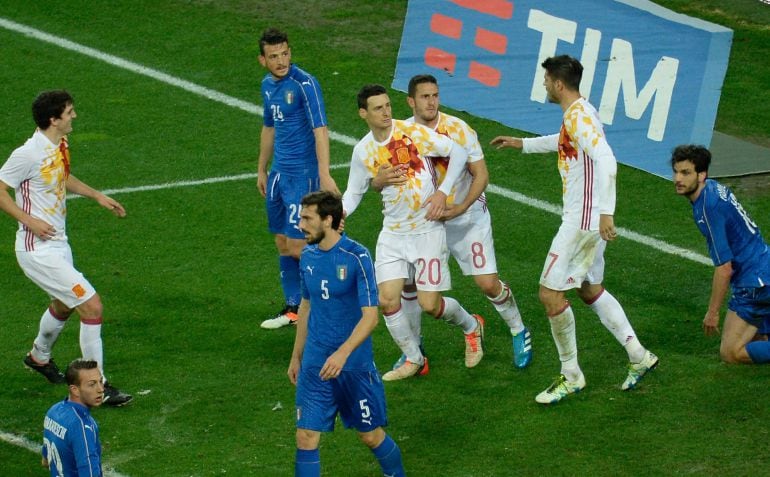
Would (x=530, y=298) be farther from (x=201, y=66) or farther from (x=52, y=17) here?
(x=52, y=17)

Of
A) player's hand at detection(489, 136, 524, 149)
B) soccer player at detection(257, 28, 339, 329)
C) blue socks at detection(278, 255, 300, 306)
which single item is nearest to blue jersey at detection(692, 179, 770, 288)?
player's hand at detection(489, 136, 524, 149)

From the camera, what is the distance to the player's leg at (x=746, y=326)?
10359mm

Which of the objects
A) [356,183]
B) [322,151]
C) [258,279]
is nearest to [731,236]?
[356,183]

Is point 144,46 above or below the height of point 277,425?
above

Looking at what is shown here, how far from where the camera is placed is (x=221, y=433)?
10.2 m

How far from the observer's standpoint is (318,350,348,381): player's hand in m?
8.53

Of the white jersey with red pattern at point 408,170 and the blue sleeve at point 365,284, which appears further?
the white jersey with red pattern at point 408,170

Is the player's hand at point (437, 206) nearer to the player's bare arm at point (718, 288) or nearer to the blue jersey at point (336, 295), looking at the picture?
the blue jersey at point (336, 295)

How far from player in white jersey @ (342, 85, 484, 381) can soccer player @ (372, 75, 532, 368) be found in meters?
0.18

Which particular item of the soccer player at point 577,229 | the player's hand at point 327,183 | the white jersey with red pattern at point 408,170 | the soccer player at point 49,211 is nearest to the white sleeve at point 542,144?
the soccer player at point 577,229

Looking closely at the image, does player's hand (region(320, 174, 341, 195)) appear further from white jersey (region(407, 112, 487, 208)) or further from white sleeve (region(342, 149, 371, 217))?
white jersey (region(407, 112, 487, 208))

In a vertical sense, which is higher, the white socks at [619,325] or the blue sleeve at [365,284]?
the blue sleeve at [365,284]

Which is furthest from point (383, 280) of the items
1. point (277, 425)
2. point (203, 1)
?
point (203, 1)

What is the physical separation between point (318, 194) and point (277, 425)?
2345 millimetres
